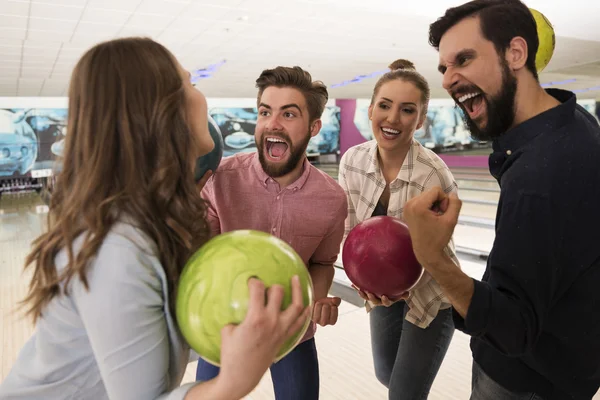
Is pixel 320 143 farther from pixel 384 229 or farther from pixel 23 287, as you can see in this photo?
pixel 384 229

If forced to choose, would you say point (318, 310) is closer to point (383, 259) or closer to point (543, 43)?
point (383, 259)

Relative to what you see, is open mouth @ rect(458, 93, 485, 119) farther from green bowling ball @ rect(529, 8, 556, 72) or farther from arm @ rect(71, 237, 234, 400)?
arm @ rect(71, 237, 234, 400)

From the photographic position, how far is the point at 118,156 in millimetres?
736

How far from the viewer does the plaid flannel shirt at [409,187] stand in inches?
61.5

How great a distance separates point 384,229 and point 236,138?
12.4m

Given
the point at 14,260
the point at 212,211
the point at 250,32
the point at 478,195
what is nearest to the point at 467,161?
the point at 478,195

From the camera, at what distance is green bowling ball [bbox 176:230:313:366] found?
27.6 inches

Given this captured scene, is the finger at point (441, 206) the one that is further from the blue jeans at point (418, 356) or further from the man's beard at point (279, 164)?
the blue jeans at point (418, 356)

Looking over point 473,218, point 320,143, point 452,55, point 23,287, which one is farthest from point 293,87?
point 320,143

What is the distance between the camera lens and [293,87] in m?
1.47

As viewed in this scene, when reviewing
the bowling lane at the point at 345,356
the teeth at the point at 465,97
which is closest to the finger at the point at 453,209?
the teeth at the point at 465,97

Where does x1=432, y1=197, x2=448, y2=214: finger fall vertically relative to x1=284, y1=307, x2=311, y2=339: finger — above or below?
above

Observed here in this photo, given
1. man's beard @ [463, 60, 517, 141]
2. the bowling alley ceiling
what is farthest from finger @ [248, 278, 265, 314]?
the bowling alley ceiling

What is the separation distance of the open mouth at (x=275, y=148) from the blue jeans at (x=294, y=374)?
23.8 inches
